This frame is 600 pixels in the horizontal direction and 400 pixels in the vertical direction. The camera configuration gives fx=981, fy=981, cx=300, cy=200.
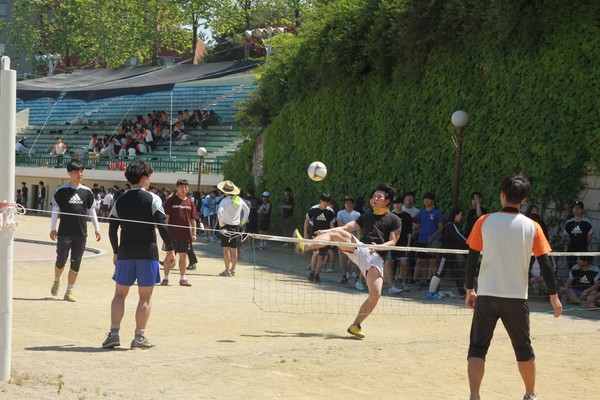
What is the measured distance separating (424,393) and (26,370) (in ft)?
11.8

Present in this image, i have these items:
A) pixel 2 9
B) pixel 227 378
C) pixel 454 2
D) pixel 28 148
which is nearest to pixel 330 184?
pixel 454 2

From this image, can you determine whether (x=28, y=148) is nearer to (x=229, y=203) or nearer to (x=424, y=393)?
(x=229, y=203)

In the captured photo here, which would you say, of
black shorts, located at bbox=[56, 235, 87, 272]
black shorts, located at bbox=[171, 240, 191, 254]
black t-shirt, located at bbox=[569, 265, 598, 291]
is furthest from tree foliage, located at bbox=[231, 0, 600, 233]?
black shorts, located at bbox=[56, 235, 87, 272]

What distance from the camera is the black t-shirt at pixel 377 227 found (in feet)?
39.5

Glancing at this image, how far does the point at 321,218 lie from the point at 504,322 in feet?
39.4

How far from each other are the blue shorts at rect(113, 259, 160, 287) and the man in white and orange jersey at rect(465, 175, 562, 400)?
151 inches

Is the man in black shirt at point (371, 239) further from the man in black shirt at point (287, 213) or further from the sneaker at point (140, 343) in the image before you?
the man in black shirt at point (287, 213)

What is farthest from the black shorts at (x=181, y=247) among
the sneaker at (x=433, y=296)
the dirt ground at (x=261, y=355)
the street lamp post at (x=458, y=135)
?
the street lamp post at (x=458, y=135)

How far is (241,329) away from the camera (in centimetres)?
1230

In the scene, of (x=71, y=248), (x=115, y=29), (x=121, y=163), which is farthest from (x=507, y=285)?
(x=115, y=29)

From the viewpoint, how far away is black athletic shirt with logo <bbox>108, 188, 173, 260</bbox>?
10.4 m

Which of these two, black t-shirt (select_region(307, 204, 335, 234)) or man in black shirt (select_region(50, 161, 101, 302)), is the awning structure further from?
man in black shirt (select_region(50, 161, 101, 302))

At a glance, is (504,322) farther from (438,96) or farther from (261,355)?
(438,96)

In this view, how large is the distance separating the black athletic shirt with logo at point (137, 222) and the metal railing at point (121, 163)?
30.0 m
